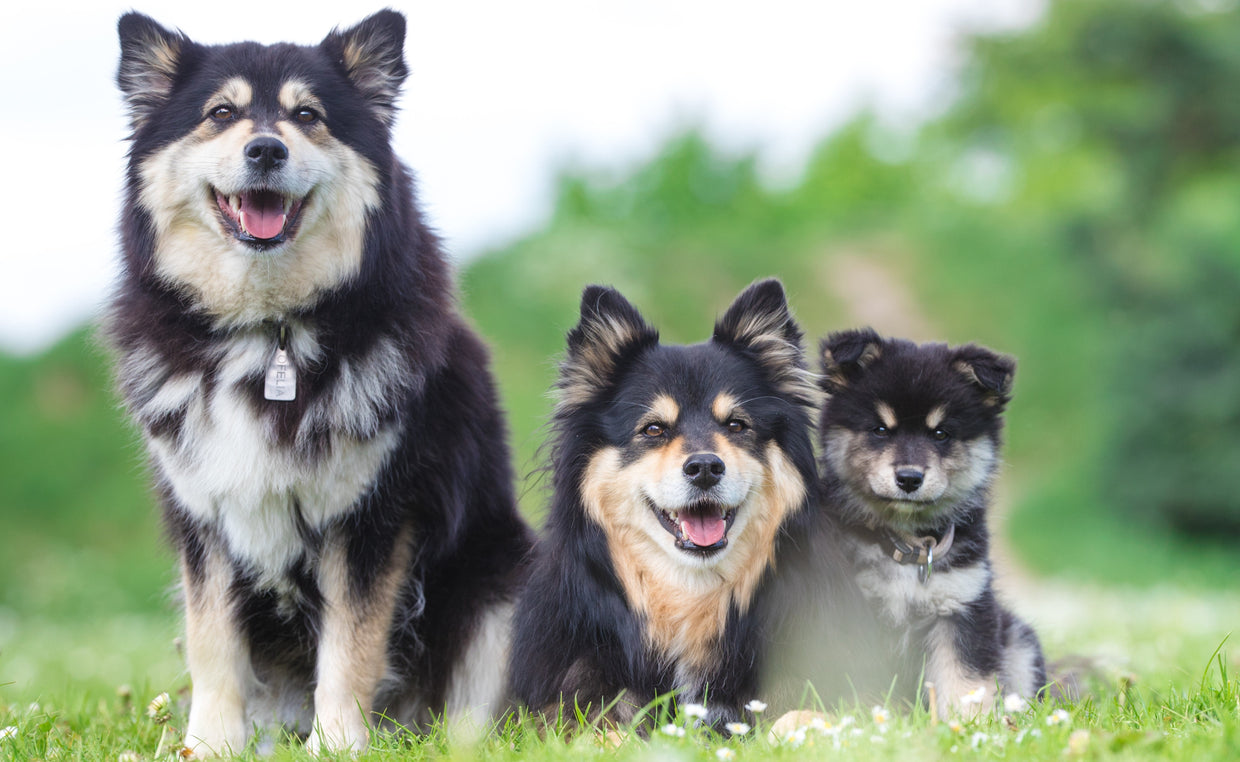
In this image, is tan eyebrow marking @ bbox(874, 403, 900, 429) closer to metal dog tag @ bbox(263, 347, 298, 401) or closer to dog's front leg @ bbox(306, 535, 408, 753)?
dog's front leg @ bbox(306, 535, 408, 753)

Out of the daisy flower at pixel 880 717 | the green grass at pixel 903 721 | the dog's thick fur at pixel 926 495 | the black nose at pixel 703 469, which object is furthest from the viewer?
the dog's thick fur at pixel 926 495

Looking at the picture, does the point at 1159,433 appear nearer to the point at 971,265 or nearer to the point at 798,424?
the point at 971,265

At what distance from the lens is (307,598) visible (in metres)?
4.11

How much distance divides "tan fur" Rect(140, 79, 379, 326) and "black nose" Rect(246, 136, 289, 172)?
0.08 meters

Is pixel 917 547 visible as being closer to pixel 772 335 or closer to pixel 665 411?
pixel 772 335

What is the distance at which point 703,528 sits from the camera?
12.1ft

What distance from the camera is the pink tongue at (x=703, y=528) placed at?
3.68 meters

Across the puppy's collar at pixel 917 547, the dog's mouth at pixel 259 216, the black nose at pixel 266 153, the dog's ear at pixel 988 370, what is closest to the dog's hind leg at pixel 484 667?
the puppy's collar at pixel 917 547

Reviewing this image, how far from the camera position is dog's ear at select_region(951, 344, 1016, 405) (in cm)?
430

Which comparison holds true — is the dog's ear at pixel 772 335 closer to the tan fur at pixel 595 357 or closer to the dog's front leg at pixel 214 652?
the tan fur at pixel 595 357

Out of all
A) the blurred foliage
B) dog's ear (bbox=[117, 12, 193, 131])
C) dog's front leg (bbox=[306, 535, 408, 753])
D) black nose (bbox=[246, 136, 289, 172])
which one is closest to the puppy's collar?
the blurred foliage

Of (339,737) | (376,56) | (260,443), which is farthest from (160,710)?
(376,56)

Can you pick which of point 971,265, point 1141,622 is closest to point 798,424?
point 1141,622

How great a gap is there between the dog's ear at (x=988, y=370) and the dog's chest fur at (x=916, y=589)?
2.29 feet
